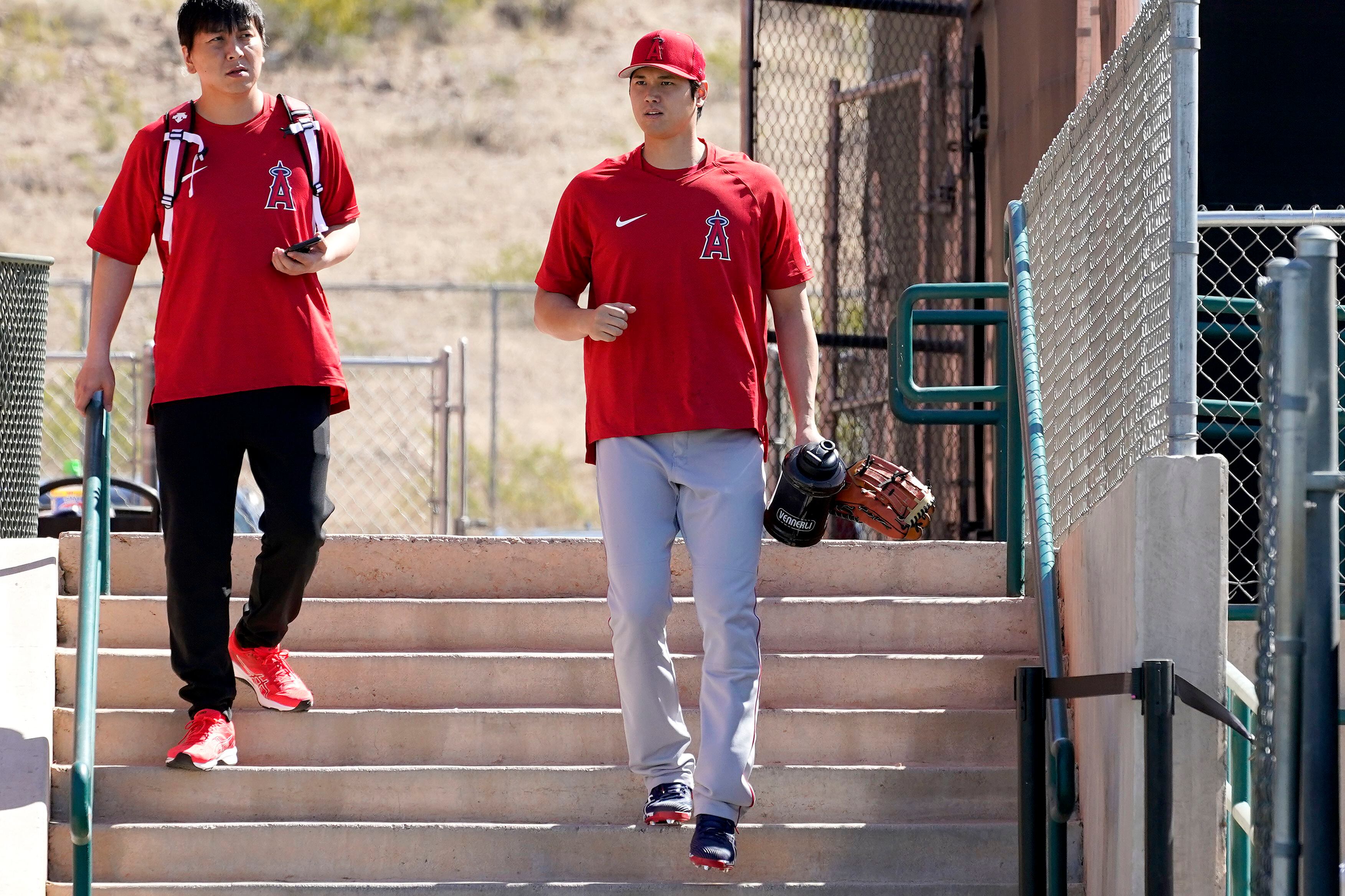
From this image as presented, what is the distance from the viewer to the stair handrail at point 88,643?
14.6 ft

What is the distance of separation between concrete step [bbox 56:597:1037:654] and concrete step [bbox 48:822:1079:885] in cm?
80

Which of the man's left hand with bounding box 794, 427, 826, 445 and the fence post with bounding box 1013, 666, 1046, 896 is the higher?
the man's left hand with bounding box 794, 427, 826, 445

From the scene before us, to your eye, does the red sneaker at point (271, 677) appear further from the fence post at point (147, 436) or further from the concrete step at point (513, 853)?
the fence post at point (147, 436)

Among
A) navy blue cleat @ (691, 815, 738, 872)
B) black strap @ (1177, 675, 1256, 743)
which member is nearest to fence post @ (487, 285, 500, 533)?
navy blue cleat @ (691, 815, 738, 872)

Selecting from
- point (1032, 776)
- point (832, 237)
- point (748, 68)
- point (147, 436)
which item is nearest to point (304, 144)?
point (1032, 776)

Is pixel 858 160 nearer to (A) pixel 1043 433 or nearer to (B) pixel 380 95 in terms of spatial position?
(A) pixel 1043 433

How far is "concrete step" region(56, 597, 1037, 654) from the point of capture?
18.1ft

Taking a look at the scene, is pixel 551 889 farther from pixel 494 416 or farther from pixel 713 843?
pixel 494 416

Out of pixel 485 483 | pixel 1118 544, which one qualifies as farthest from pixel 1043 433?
pixel 485 483

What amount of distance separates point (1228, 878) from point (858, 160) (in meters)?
6.73

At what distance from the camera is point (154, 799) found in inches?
194

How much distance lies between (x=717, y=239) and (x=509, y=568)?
61.8 inches

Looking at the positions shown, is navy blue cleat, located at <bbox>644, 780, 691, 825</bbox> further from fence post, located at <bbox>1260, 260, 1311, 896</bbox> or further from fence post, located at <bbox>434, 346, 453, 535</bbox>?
fence post, located at <bbox>434, 346, 453, 535</bbox>

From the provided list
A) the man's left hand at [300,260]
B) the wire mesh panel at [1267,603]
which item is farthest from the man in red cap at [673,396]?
the wire mesh panel at [1267,603]
